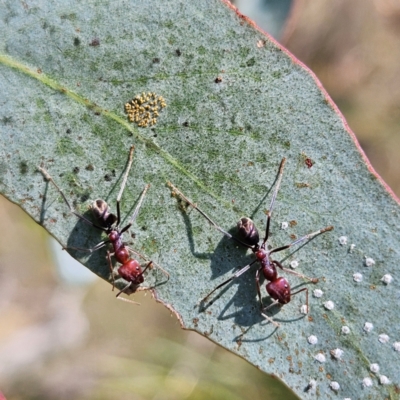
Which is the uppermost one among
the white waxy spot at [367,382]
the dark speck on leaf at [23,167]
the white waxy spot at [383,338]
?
the white waxy spot at [383,338]

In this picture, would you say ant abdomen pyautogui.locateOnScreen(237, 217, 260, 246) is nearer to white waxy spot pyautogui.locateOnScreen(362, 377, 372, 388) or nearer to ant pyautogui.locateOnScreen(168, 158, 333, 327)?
ant pyautogui.locateOnScreen(168, 158, 333, 327)

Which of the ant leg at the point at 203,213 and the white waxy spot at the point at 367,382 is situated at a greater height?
the ant leg at the point at 203,213

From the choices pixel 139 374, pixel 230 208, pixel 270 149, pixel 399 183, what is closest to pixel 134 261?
pixel 230 208

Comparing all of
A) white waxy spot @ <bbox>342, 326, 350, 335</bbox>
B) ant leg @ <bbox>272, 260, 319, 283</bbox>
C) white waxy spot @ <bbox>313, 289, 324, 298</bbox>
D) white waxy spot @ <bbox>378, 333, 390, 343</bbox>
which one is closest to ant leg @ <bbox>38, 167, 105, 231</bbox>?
ant leg @ <bbox>272, 260, 319, 283</bbox>

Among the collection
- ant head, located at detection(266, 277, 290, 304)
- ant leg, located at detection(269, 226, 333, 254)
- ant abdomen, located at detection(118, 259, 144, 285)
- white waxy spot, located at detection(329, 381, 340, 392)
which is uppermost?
ant leg, located at detection(269, 226, 333, 254)

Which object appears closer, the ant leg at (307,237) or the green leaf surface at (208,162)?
the green leaf surface at (208,162)

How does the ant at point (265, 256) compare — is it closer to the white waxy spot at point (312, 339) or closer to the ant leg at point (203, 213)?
the ant leg at point (203, 213)

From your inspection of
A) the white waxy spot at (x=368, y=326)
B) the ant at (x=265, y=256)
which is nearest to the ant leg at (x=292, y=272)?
the ant at (x=265, y=256)
